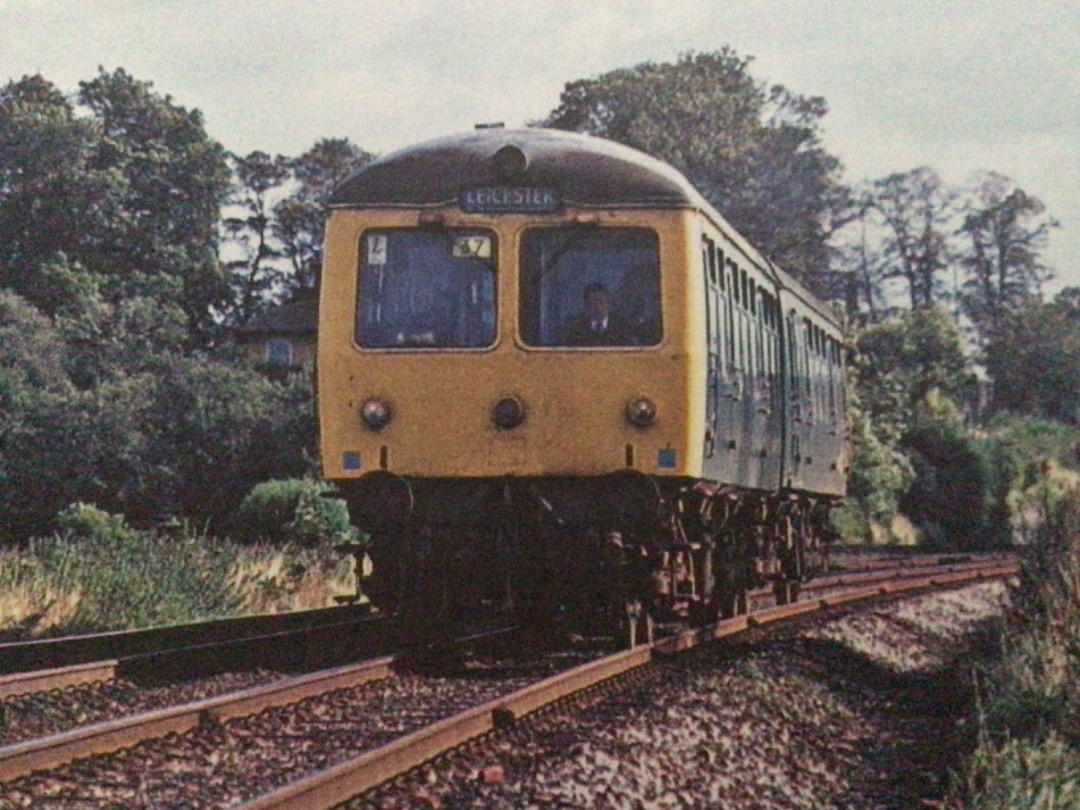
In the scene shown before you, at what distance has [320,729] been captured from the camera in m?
8.81

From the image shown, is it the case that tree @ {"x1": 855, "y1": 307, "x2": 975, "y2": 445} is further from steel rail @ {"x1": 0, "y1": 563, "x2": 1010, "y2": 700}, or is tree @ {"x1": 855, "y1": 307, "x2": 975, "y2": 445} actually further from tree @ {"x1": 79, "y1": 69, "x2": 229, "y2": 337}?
steel rail @ {"x1": 0, "y1": 563, "x2": 1010, "y2": 700}

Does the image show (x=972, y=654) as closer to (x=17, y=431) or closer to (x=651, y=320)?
(x=651, y=320)

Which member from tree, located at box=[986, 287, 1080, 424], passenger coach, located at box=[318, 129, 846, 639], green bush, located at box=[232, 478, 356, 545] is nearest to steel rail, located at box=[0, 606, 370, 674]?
passenger coach, located at box=[318, 129, 846, 639]

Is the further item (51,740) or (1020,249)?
(1020,249)

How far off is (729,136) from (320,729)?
174 ft

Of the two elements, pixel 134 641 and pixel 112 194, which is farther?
pixel 112 194

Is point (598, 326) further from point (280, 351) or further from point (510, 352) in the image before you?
point (280, 351)

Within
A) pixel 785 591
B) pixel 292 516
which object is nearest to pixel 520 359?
pixel 785 591

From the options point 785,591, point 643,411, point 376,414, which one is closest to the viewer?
point 643,411

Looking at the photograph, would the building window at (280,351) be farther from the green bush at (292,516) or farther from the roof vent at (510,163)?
the roof vent at (510,163)

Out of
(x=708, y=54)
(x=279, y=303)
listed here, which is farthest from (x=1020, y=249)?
(x=279, y=303)

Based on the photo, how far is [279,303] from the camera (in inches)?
3231

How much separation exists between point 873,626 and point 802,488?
245cm

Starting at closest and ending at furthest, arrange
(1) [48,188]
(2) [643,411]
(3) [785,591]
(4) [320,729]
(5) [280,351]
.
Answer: (4) [320,729], (2) [643,411], (3) [785,591], (1) [48,188], (5) [280,351]
